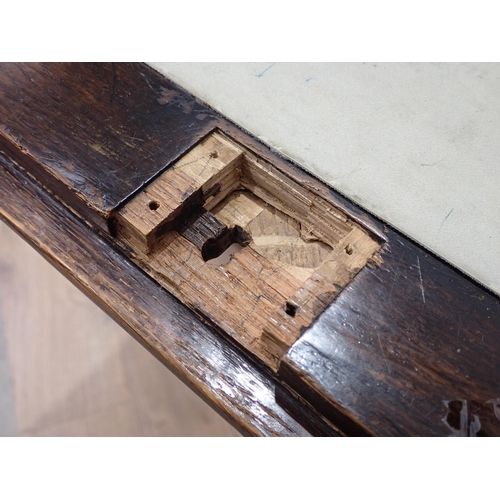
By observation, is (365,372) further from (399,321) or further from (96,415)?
(96,415)

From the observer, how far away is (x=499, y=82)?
2.96 ft

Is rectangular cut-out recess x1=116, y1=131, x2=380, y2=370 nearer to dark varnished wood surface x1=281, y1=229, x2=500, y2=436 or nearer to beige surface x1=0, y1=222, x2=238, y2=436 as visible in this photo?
dark varnished wood surface x1=281, y1=229, x2=500, y2=436

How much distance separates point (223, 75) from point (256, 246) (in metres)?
0.34

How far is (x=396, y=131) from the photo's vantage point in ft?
2.74

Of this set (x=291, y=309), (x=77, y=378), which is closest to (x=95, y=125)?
(x=291, y=309)

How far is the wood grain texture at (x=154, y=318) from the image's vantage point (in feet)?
2.20

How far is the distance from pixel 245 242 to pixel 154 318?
0.58 feet

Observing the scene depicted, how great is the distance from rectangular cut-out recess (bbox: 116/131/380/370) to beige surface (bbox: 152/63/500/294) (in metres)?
0.06

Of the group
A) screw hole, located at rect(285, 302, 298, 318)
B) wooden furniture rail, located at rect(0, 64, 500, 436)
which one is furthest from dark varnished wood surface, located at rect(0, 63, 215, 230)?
screw hole, located at rect(285, 302, 298, 318)

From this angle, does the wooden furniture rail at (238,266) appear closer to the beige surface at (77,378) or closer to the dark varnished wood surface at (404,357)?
the dark varnished wood surface at (404,357)

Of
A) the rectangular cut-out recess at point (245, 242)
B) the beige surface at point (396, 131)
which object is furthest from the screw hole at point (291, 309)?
the beige surface at point (396, 131)

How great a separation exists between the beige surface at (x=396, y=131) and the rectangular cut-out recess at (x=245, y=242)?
61 millimetres

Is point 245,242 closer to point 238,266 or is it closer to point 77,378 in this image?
point 238,266

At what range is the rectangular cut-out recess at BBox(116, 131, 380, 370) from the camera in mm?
675
